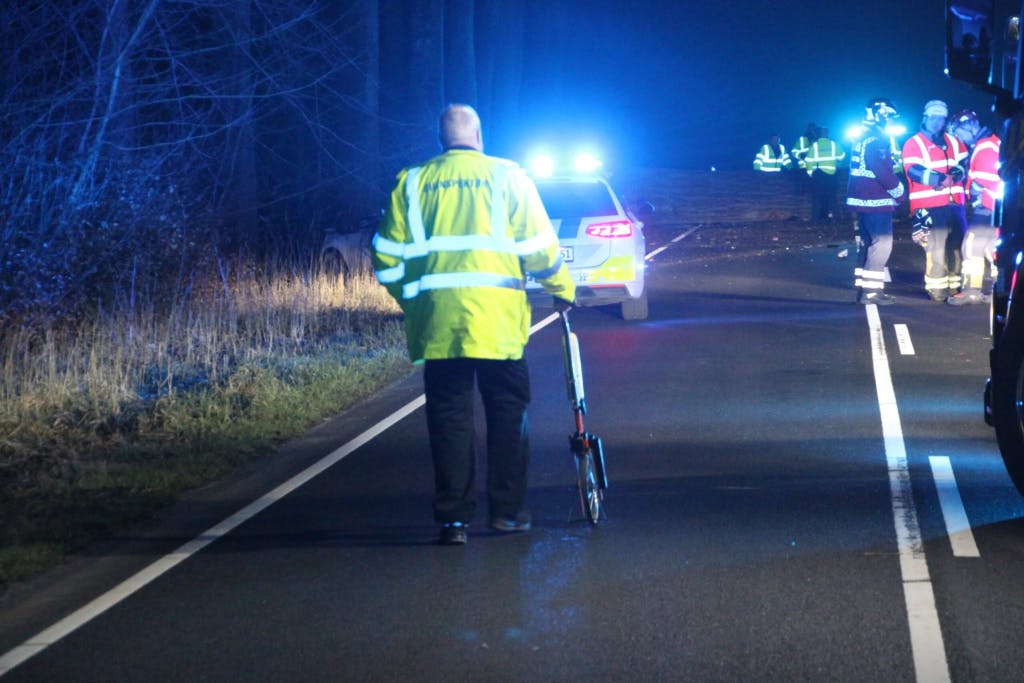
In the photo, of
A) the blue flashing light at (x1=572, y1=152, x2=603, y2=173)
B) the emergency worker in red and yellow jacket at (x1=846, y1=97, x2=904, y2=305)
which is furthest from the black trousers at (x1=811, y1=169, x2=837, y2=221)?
the blue flashing light at (x1=572, y1=152, x2=603, y2=173)

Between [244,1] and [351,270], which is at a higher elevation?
[244,1]

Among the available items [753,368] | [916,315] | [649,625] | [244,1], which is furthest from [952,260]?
[649,625]

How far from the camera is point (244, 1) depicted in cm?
1812

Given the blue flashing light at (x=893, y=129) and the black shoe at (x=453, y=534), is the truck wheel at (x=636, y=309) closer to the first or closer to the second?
the blue flashing light at (x=893, y=129)

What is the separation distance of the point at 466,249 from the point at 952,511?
2.71m

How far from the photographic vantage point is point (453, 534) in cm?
762

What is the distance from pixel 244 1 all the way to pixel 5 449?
8.73 meters

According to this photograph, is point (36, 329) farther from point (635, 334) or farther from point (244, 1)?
point (635, 334)

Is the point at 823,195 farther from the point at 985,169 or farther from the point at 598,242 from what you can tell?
the point at 598,242

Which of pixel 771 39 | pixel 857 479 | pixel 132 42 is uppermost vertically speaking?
pixel 771 39

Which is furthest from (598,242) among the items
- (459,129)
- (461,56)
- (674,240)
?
(461,56)

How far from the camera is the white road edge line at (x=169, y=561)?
6.17 m

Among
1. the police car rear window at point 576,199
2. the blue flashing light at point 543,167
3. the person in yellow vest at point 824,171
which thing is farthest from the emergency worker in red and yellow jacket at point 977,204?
the person in yellow vest at point 824,171

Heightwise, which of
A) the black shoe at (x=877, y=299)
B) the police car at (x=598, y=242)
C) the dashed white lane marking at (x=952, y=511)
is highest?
the police car at (x=598, y=242)
